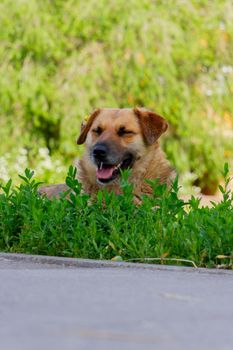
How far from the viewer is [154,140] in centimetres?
948

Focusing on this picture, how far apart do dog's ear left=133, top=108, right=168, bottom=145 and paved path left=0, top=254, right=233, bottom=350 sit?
3.06m

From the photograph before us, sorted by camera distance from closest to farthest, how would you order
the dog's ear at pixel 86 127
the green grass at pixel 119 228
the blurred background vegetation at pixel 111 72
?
the green grass at pixel 119 228 < the dog's ear at pixel 86 127 < the blurred background vegetation at pixel 111 72

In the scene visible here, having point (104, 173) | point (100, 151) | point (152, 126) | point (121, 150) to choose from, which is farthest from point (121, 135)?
point (104, 173)

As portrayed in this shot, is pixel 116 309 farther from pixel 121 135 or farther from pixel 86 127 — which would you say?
pixel 86 127

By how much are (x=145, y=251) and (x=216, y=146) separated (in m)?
12.0

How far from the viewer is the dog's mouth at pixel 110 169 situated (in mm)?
9117

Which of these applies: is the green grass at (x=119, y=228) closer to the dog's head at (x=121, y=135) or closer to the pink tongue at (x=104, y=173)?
the pink tongue at (x=104, y=173)

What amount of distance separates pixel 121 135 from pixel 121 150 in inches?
7.0

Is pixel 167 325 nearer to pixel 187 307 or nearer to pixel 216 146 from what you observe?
pixel 187 307

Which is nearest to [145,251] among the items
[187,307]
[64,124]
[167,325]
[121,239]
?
[121,239]

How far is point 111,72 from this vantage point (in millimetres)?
18516

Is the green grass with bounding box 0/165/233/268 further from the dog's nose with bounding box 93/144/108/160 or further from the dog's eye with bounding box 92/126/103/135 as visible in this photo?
the dog's eye with bounding box 92/126/103/135

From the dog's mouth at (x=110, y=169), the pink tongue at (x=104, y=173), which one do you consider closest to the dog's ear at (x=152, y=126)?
the dog's mouth at (x=110, y=169)

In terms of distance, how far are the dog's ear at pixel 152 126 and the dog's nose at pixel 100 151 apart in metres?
0.45
